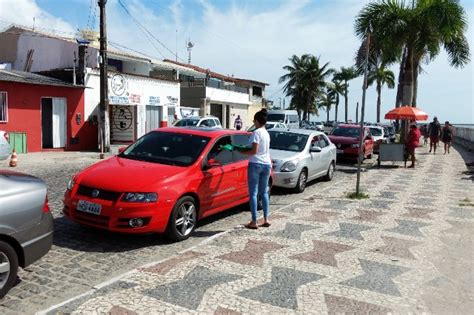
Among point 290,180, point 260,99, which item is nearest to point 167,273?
point 290,180

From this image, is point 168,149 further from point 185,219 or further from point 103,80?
point 103,80

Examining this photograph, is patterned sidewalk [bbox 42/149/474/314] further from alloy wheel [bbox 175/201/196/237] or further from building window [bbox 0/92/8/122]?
building window [bbox 0/92/8/122]

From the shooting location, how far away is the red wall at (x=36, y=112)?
1755 cm

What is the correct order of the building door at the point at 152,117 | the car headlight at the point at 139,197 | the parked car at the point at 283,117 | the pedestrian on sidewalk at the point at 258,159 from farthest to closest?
1. the parked car at the point at 283,117
2. the building door at the point at 152,117
3. the pedestrian on sidewalk at the point at 258,159
4. the car headlight at the point at 139,197

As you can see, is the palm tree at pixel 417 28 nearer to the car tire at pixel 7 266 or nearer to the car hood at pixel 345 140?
the car hood at pixel 345 140

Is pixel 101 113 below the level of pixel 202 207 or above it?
above

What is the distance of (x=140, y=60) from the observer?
1183 inches

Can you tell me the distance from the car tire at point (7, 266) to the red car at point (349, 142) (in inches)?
549

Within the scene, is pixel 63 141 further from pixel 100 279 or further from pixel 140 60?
pixel 100 279

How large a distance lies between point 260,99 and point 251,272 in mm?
48209

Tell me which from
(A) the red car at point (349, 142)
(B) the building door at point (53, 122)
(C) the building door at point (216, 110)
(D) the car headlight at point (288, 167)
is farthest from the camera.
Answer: (C) the building door at point (216, 110)

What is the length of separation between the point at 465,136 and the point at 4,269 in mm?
31779

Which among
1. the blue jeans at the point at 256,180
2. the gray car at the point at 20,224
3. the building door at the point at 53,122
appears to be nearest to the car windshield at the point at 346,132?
the blue jeans at the point at 256,180

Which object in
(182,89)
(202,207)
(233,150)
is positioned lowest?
(202,207)
